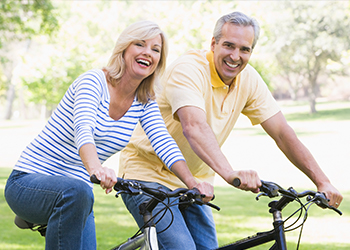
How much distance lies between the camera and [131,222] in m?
7.96

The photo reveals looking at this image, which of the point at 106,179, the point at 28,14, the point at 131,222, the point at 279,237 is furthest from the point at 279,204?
the point at 28,14

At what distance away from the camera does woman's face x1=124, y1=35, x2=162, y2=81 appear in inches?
116

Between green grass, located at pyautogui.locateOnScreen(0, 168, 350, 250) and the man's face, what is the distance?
10.8ft

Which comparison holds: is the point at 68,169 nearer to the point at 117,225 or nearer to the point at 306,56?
the point at 117,225

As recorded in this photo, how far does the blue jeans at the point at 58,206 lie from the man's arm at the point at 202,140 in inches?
29.5

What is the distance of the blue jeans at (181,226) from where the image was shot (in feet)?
9.34

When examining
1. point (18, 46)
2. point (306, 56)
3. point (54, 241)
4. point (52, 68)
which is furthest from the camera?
point (18, 46)

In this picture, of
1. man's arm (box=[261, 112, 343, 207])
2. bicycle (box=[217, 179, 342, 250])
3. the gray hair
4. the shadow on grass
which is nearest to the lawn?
man's arm (box=[261, 112, 343, 207])

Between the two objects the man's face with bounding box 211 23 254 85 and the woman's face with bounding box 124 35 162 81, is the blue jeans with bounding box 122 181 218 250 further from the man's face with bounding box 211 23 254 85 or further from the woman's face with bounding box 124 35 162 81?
the man's face with bounding box 211 23 254 85

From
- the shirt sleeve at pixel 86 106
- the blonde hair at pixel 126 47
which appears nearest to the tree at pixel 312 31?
the blonde hair at pixel 126 47

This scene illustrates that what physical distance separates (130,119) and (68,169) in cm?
48

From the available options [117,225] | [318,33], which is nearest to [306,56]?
[318,33]

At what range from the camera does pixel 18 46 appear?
195 feet

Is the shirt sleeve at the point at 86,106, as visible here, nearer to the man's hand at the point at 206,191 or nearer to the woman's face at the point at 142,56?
the woman's face at the point at 142,56
